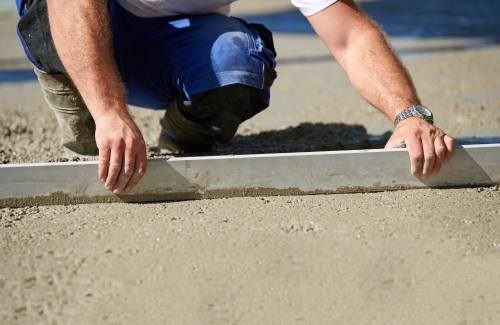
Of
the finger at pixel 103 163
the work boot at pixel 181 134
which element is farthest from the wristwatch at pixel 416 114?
the finger at pixel 103 163

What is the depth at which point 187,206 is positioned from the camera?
224 cm

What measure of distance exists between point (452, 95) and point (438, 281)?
272 cm

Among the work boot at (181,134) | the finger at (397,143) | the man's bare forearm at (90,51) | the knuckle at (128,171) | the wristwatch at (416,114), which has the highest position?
the man's bare forearm at (90,51)

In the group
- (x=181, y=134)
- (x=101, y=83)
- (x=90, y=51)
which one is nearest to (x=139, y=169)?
(x=101, y=83)

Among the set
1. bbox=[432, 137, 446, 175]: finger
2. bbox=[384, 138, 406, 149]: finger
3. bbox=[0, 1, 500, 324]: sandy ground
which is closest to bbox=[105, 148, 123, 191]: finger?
bbox=[0, 1, 500, 324]: sandy ground

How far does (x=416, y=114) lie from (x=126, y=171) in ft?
3.30

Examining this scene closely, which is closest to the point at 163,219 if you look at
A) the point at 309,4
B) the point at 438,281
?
the point at 438,281

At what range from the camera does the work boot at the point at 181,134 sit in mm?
2865

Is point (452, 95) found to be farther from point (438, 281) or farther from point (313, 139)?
point (438, 281)

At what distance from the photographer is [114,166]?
2055mm

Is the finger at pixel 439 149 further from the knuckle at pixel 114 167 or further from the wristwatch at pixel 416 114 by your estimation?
the knuckle at pixel 114 167

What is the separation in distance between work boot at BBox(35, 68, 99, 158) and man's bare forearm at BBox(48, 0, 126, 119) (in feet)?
1.48

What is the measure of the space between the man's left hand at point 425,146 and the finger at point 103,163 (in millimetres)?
981

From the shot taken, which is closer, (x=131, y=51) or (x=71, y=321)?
(x=71, y=321)
